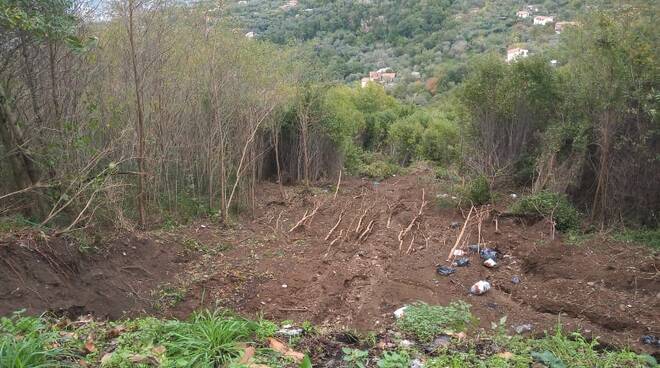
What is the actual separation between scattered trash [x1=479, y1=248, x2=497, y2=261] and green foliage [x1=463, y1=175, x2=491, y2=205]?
2.46m

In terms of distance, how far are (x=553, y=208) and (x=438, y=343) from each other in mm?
5979

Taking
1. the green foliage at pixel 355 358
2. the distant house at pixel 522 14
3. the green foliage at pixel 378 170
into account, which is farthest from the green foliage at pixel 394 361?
the distant house at pixel 522 14

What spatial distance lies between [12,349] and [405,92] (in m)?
31.4

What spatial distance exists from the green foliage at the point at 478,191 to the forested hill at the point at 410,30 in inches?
746

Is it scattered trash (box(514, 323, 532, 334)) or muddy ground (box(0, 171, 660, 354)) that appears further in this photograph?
muddy ground (box(0, 171, 660, 354))

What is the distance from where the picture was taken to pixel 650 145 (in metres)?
8.12

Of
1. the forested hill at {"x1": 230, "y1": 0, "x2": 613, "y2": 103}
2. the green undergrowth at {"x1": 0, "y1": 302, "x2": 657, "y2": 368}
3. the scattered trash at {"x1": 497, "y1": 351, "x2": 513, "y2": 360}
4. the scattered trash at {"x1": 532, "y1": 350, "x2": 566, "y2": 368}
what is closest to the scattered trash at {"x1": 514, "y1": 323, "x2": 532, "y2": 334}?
the green undergrowth at {"x1": 0, "y1": 302, "x2": 657, "y2": 368}

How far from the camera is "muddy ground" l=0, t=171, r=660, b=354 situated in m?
5.07

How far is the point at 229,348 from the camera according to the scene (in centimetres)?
273

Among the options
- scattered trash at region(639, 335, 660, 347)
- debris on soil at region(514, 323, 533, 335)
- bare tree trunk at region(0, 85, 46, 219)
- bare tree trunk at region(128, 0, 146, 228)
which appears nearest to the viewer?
scattered trash at region(639, 335, 660, 347)

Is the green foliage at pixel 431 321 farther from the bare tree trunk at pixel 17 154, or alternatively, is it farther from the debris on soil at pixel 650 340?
the bare tree trunk at pixel 17 154

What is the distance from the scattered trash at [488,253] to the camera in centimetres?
743

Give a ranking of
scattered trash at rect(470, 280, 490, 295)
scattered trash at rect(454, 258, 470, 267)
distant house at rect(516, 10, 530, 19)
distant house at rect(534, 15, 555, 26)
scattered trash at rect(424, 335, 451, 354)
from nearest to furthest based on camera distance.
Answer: scattered trash at rect(424, 335, 451, 354) < scattered trash at rect(470, 280, 490, 295) < scattered trash at rect(454, 258, 470, 267) < distant house at rect(534, 15, 555, 26) < distant house at rect(516, 10, 530, 19)

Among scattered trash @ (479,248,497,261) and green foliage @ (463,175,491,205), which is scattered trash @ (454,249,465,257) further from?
green foliage @ (463,175,491,205)
